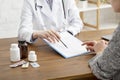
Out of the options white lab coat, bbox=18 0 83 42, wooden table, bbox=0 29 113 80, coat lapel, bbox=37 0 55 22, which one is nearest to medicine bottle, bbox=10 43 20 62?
wooden table, bbox=0 29 113 80

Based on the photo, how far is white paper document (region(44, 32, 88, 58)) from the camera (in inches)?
67.1

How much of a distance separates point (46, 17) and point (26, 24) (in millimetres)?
250

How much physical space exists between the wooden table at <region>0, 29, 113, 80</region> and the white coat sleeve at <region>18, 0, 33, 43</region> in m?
0.19

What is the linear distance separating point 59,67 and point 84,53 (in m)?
0.27

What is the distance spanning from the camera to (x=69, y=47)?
5.88 feet

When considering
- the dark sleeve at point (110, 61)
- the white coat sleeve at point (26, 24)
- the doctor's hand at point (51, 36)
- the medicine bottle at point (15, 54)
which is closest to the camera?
the dark sleeve at point (110, 61)

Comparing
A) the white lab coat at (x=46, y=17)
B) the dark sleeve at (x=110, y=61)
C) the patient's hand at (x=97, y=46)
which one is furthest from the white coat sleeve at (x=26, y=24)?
the dark sleeve at (x=110, y=61)

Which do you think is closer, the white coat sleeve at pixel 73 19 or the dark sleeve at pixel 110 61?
the dark sleeve at pixel 110 61

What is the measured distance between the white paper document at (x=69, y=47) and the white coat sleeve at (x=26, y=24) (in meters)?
0.21

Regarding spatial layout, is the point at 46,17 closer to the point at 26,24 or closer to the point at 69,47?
the point at 26,24

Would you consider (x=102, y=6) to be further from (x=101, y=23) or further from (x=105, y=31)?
(x=105, y=31)

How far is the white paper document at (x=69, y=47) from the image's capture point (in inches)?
67.1

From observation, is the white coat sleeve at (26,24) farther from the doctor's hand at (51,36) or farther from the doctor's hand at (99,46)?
the doctor's hand at (99,46)

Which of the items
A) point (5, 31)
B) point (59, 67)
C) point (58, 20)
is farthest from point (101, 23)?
point (59, 67)
